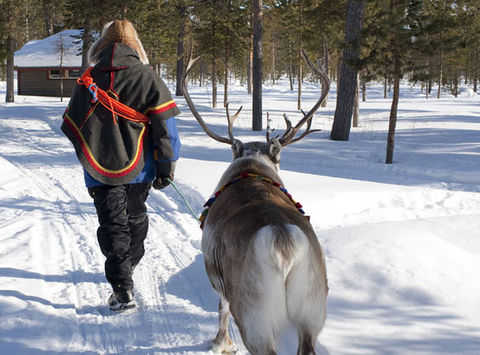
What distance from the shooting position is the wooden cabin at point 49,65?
3422 cm

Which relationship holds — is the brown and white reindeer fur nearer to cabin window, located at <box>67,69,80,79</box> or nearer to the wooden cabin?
the wooden cabin

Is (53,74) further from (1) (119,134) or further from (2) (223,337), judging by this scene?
(2) (223,337)

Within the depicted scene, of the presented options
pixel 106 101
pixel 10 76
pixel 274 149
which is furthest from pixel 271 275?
pixel 10 76

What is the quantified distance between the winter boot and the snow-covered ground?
7 centimetres

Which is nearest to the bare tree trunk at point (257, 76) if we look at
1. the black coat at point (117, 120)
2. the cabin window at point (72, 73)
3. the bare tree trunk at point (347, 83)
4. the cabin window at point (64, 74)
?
the bare tree trunk at point (347, 83)

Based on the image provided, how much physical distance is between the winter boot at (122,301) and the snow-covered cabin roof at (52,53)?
33.1m

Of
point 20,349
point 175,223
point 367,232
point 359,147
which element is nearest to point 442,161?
point 359,147

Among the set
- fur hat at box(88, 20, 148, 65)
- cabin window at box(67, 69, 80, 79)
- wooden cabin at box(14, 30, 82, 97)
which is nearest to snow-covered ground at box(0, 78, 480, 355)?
fur hat at box(88, 20, 148, 65)

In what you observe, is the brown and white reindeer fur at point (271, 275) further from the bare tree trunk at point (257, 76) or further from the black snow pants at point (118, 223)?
the bare tree trunk at point (257, 76)

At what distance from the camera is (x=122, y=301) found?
3.82 metres

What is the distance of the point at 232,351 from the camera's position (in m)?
3.28

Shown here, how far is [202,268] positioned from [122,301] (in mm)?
1005

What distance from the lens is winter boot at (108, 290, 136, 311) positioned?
3.80 m

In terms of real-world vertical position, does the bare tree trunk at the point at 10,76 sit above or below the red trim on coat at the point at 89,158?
above
